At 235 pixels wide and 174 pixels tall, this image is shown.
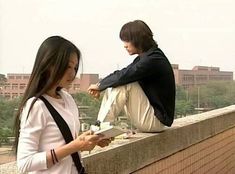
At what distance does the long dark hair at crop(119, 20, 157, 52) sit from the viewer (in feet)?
12.2

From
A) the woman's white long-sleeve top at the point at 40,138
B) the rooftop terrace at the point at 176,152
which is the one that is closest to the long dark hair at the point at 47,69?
the woman's white long-sleeve top at the point at 40,138

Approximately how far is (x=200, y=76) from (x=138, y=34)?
110 inches

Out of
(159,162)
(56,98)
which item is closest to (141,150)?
(159,162)

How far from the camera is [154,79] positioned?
12.3ft

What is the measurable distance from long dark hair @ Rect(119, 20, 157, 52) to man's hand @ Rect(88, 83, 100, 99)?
16.7 inches

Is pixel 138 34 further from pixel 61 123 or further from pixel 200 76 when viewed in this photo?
pixel 200 76

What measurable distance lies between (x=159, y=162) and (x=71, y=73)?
1786 millimetres

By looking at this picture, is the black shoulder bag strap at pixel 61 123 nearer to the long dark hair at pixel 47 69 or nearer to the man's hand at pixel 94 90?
the long dark hair at pixel 47 69

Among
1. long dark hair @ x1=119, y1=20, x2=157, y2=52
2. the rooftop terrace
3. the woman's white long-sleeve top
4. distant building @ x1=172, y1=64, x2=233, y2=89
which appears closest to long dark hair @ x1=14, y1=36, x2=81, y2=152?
the woman's white long-sleeve top

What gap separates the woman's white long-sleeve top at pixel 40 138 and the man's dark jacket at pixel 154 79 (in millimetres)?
1597

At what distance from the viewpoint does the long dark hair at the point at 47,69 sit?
6.17 ft

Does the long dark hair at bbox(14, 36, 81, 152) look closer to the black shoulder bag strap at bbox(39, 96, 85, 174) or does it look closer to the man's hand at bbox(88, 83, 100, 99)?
the black shoulder bag strap at bbox(39, 96, 85, 174)

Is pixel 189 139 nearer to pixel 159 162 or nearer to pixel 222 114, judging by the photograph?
pixel 159 162

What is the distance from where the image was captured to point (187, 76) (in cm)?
575
